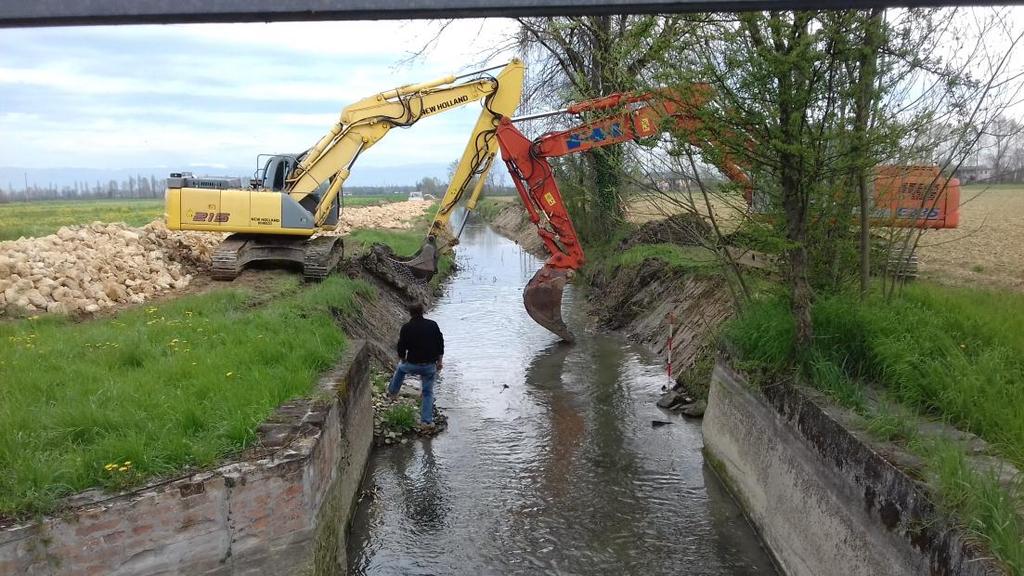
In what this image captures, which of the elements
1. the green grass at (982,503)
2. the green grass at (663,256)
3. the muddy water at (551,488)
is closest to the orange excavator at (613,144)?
the muddy water at (551,488)

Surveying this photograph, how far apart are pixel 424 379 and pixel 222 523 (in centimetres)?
445

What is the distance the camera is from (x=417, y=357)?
29.2ft

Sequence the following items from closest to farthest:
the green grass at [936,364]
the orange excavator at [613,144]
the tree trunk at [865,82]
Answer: the green grass at [936,364] < the tree trunk at [865,82] < the orange excavator at [613,144]

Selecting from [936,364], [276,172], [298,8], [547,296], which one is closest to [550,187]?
[547,296]

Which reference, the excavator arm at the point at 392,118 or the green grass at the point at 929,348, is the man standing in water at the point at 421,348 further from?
the excavator arm at the point at 392,118

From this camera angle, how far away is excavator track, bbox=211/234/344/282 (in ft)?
41.5

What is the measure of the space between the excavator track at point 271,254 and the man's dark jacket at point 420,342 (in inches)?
191

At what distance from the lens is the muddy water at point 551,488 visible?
620cm

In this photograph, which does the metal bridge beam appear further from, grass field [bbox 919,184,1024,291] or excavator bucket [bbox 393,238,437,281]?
excavator bucket [bbox 393,238,437,281]

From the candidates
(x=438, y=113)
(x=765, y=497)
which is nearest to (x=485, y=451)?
(x=765, y=497)

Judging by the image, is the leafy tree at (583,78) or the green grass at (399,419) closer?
the green grass at (399,419)

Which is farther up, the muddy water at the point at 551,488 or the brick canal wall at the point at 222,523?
the brick canal wall at the point at 222,523

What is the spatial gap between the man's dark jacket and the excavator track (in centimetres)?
486

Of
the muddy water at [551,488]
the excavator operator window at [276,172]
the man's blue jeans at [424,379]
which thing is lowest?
the muddy water at [551,488]
